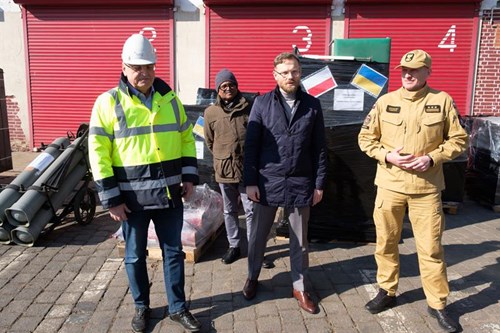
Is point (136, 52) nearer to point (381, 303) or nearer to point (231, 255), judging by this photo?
point (231, 255)

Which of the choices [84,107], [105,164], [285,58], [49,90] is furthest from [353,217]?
Answer: [49,90]

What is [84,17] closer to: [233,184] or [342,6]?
[342,6]

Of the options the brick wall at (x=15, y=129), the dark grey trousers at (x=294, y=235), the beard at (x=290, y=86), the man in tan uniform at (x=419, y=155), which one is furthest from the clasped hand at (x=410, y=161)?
the brick wall at (x=15, y=129)

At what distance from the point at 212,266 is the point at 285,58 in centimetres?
221

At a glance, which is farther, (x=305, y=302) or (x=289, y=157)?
(x=305, y=302)

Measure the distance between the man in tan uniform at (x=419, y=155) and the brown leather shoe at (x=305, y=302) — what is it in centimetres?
49

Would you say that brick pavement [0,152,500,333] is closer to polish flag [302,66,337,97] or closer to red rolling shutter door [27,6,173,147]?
polish flag [302,66,337,97]

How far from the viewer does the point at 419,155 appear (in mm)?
3000

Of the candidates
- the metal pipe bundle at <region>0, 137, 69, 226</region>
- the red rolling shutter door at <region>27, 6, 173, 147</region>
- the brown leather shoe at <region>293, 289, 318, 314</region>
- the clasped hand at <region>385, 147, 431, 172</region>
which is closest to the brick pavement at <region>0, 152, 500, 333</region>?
the brown leather shoe at <region>293, 289, 318, 314</region>

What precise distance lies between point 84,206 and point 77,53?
6.22m

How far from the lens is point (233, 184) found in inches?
163

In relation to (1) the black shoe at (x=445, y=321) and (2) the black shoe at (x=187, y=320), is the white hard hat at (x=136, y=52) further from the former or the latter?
(1) the black shoe at (x=445, y=321)

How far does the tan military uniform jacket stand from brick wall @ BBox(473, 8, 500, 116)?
7.87 metres

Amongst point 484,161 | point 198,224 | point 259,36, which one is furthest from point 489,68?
point 198,224
